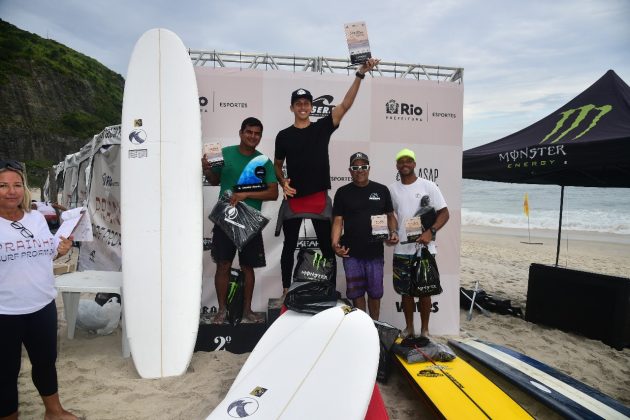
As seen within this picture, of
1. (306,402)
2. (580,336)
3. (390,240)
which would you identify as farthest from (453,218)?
(306,402)

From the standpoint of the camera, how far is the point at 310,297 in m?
2.86

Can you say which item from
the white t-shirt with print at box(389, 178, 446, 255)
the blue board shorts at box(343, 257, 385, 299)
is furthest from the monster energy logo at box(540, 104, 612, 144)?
the blue board shorts at box(343, 257, 385, 299)

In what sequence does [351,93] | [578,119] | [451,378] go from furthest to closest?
[578,119] → [351,93] → [451,378]

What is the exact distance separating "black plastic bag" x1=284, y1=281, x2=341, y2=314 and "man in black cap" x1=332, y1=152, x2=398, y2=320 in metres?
0.20

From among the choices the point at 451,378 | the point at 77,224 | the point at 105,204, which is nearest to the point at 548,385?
the point at 451,378

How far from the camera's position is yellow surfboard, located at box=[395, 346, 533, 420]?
2.08 meters

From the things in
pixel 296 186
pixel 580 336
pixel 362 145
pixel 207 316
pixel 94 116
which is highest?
pixel 94 116

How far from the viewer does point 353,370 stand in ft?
6.19

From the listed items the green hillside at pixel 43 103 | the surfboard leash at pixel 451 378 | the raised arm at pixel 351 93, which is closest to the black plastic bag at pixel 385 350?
the surfboard leash at pixel 451 378

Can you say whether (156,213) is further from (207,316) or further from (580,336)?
(580,336)

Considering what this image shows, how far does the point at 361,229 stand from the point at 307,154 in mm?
712

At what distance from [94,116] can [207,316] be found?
139 feet

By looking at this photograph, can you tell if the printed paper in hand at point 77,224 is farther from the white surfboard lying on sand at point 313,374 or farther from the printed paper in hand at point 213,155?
the white surfboard lying on sand at point 313,374

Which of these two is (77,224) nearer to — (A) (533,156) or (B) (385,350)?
(B) (385,350)
